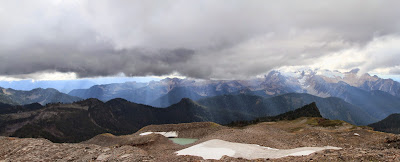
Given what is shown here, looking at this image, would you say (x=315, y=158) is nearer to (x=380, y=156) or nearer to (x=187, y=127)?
(x=380, y=156)

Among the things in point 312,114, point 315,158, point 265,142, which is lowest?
point 312,114

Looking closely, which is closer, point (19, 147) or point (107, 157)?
point (107, 157)

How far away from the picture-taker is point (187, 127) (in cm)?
9119

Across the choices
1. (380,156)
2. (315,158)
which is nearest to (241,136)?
(315,158)

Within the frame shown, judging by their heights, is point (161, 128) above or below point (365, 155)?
below

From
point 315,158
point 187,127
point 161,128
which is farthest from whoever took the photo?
point 161,128

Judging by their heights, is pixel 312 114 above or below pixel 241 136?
below

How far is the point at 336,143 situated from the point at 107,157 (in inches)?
1558

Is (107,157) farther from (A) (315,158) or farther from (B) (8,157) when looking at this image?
(A) (315,158)

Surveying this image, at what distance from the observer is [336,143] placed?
4116 cm

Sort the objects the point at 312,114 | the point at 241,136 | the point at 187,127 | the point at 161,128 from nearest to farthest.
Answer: the point at 241,136 < the point at 187,127 < the point at 161,128 < the point at 312,114

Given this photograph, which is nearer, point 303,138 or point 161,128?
point 303,138

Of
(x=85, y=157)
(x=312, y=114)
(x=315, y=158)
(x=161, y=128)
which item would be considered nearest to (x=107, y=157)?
(x=85, y=157)

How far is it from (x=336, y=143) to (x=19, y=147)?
5542 centimetres
